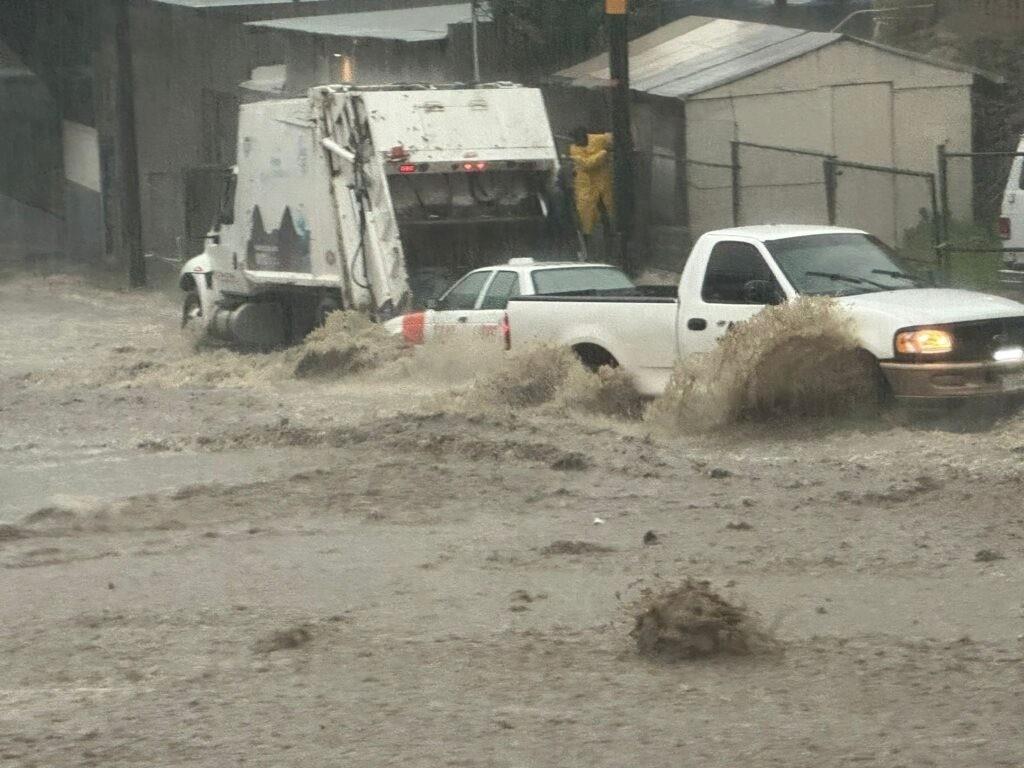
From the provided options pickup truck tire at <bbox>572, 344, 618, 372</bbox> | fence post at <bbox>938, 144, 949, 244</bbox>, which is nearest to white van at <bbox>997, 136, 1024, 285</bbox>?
fence post at <bbox>938, 144, 949, 244</bbox>

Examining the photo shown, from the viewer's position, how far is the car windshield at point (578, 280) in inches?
669

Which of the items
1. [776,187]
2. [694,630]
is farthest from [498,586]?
[776,187]

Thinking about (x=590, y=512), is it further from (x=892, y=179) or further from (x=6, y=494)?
(x=892, y=179)

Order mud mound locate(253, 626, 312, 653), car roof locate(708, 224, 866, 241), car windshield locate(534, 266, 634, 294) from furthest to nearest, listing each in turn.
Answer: car windshield locate(534, 266, 634, 294) → car roof locate(708, 224, 866, 241) → mud mound locate(253, 626, 312, 653)

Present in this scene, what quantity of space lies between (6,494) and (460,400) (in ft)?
13.6

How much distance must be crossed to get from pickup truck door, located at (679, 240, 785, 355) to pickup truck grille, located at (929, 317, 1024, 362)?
62.1 inches

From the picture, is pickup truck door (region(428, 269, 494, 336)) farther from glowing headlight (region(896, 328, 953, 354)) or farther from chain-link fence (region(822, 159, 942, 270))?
chain-link fence (region(822, 159, 942, 270))

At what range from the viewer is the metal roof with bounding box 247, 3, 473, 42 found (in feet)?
97.9

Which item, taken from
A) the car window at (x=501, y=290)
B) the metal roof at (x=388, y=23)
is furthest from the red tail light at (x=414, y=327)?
the metal roof at (x=388, y=23)

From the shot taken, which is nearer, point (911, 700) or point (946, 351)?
point (911, 700)

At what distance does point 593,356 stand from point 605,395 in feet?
1.65

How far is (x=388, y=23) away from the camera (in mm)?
32281

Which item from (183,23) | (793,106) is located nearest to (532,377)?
(793,106)

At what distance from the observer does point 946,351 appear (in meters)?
12.5
